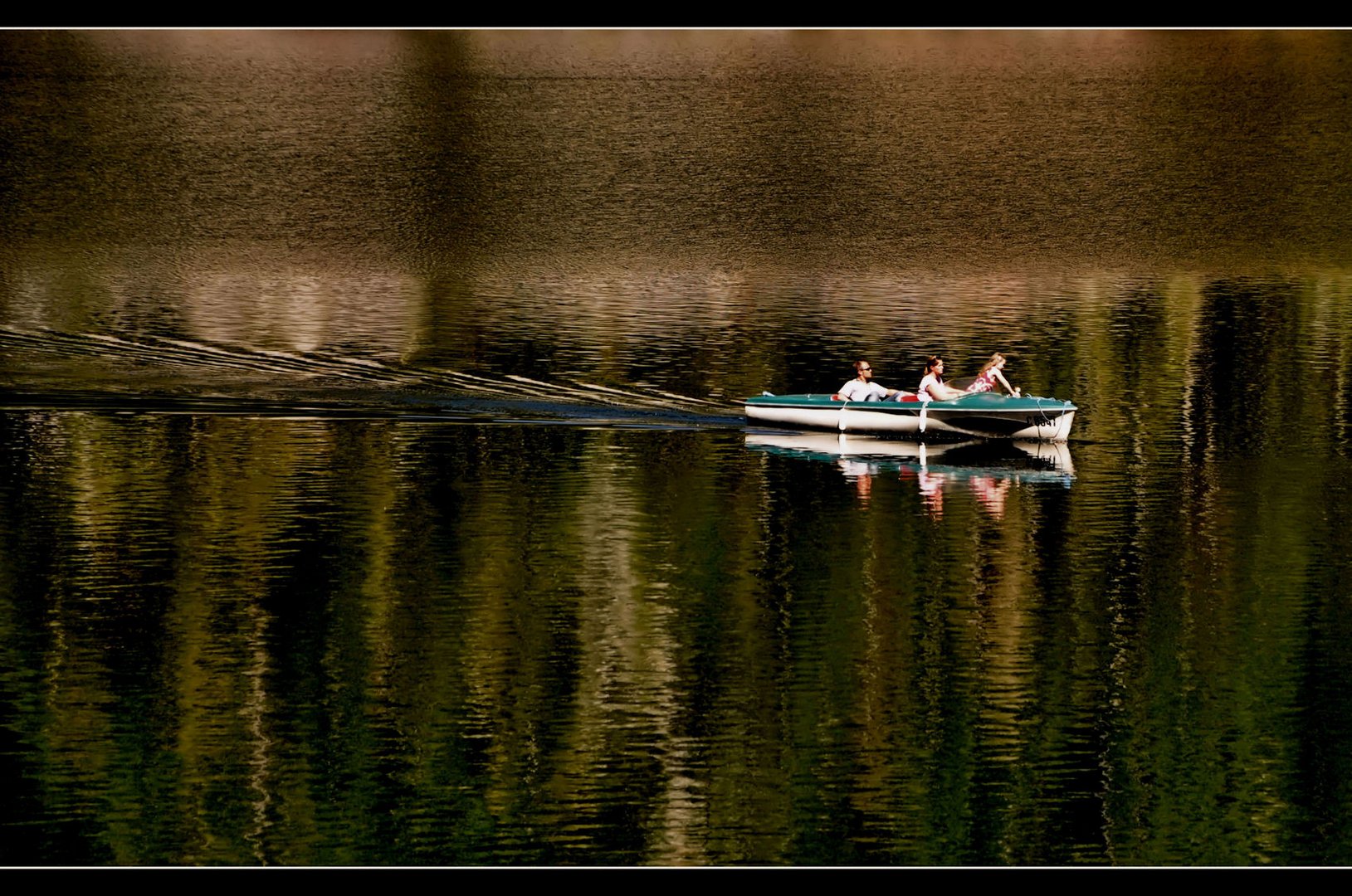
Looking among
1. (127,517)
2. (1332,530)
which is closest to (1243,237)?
(1332,530)

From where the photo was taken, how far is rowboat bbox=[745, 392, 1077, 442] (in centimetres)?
3744

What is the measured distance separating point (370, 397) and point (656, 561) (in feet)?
52.2

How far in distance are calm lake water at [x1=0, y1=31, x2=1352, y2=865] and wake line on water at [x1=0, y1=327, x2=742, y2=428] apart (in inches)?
8.0

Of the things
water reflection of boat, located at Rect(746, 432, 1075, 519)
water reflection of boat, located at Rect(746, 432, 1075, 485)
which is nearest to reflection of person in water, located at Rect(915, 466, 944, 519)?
water reflection of boat, located at Rect(746, 432, 1075, 519)

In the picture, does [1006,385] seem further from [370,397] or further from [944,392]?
[370,397]

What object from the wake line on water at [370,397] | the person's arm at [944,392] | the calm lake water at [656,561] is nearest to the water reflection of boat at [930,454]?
the calm lake water at [656,561]

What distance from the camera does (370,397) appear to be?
42812mm

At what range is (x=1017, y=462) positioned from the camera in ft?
121

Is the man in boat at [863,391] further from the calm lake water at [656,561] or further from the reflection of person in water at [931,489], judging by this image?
the reflection of person in water at [931,489]

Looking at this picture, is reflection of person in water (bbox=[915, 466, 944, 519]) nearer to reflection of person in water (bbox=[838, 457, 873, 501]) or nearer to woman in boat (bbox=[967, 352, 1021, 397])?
reflection of person in water (bbox=[838, 457, 873, 501])

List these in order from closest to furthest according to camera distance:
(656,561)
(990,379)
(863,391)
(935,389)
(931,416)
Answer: (656,561), (931,416), (935,389), (990,379), (863,391)

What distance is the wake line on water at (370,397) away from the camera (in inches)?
1602

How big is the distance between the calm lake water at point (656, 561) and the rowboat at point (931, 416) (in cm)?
47

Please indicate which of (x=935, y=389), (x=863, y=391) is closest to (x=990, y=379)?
(x=935, y=389)
